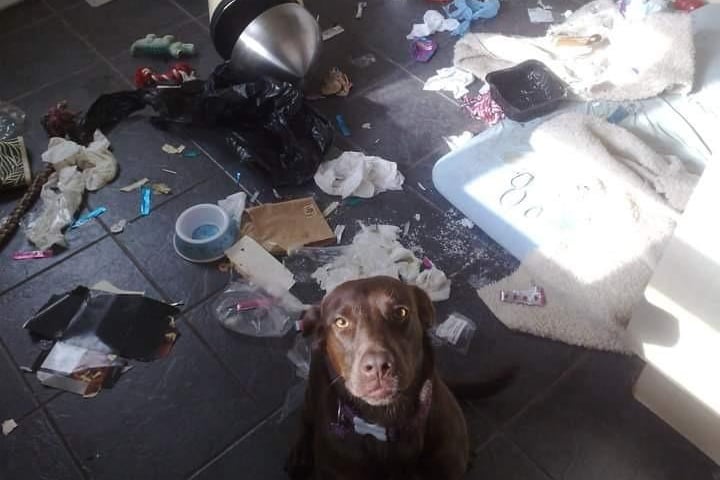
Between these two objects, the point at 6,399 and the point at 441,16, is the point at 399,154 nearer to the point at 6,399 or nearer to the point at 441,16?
the point at 441,16

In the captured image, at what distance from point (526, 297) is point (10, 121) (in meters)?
2.03

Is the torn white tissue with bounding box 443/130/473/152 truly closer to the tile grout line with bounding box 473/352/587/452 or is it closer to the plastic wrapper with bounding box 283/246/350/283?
the plastic wrapper with bounding box 283/246/350/283

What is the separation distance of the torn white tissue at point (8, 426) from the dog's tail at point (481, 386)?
1.15m

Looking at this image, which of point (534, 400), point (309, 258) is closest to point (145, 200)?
point (309, 258)

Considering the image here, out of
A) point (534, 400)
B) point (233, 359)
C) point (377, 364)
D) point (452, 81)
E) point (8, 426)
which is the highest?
point (377, 364)

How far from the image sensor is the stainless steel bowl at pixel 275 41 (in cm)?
249

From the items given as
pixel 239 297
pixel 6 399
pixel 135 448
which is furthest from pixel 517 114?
pixel 6 399

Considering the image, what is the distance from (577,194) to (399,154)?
64cm

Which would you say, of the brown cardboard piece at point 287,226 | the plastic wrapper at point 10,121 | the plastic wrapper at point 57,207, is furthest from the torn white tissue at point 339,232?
the plastic wrapper at point 10,121

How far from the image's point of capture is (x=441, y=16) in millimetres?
2932

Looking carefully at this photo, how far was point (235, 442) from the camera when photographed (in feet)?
5.69

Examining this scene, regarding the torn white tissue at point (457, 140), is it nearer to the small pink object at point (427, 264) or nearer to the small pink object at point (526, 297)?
the small pink object at point (427, 264)

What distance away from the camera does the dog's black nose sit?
3.78 feet

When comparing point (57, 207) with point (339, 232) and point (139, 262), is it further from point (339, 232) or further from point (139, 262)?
point (339, 232)
